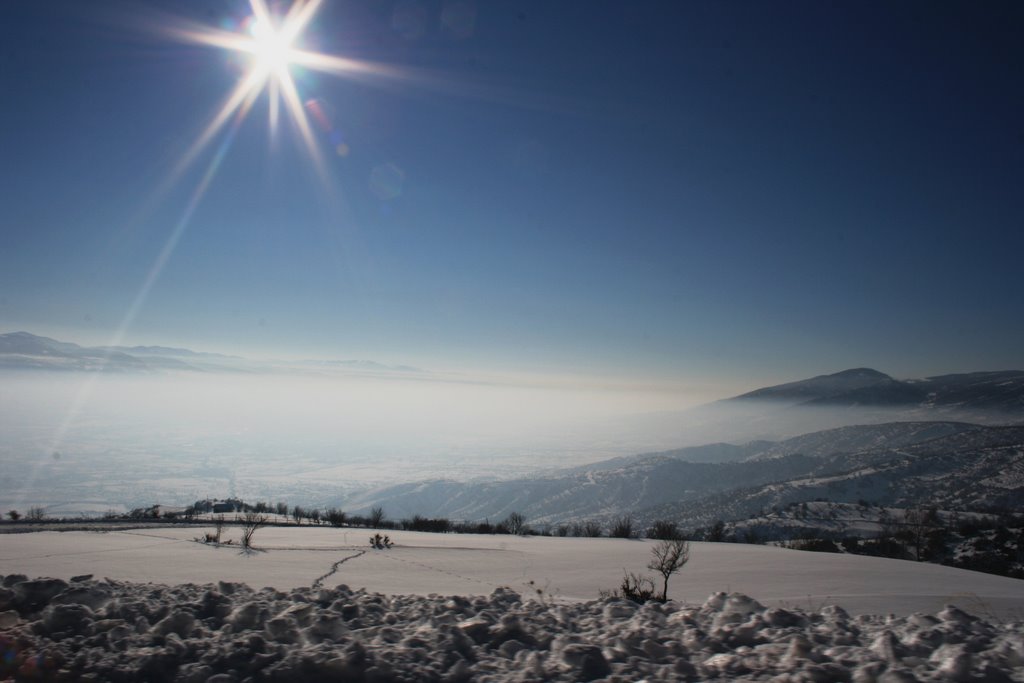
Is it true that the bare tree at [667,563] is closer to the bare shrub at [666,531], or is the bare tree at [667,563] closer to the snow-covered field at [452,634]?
the snow-covered field at [452,634]

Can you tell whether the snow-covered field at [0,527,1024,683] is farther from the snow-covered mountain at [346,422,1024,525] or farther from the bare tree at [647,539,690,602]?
the snow-covered mountain at [346,422,1024,525]

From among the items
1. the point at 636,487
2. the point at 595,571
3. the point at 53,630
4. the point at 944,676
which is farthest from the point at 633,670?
the point at 636,487

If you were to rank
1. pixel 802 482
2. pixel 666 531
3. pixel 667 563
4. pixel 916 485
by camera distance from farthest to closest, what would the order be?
1. pixel 802 482
2. pixel 916 485
3. pixel 666 531
4. pixel 667 563

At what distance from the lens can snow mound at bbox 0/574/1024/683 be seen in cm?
279

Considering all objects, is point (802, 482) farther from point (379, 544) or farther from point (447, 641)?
point (447, 641)

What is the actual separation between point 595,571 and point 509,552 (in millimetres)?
1989

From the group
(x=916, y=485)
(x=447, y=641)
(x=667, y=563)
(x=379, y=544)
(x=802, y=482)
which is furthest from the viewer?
(x=802, y=482)

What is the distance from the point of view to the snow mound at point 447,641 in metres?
2.79

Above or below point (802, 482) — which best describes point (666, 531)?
above

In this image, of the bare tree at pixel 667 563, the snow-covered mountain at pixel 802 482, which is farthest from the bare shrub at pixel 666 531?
the snow-covered mountain at pixel 802 482

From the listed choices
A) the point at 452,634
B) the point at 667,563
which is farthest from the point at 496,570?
the point at 452,634

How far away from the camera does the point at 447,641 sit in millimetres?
3268

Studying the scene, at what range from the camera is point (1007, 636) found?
322 centimetres

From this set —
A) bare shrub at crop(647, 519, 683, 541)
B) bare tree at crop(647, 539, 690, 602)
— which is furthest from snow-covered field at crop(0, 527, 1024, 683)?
bare shrub at crop(647, 519, 683, 541)
